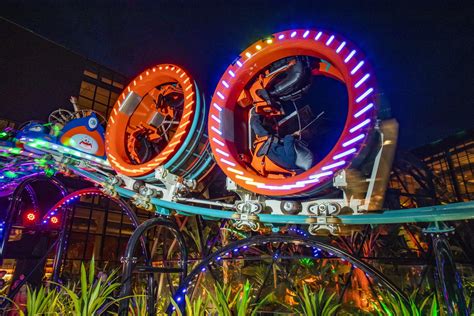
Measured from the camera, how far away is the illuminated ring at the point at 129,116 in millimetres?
3795

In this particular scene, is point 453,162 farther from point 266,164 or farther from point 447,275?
point 447,275

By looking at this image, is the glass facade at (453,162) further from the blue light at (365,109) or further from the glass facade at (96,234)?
the glass facade at (96,234)

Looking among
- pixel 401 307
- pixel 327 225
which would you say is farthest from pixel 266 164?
pixel 401 307

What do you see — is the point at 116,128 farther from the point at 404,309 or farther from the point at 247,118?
the point at 404,309

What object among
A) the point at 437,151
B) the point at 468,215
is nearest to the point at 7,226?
the point at 468,215

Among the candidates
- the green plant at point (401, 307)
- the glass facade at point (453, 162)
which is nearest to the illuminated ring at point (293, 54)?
the green plant at point (401, 307)

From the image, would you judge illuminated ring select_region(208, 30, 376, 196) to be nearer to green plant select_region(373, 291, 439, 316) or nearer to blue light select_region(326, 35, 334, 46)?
blue light select_region(326, 35, 334, 46)

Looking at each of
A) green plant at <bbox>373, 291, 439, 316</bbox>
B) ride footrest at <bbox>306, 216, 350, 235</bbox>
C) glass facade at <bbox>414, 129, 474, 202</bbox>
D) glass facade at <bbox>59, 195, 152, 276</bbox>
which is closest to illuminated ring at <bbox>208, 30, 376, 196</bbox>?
ride footrest at <bbox>306, 216, 350, 235</bbox>

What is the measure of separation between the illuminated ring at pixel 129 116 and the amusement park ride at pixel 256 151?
0.02 meters

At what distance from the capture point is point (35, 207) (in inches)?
326

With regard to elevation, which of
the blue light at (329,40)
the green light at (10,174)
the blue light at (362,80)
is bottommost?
the blue light at (362,80)

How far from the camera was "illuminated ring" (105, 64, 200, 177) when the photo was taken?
3795 millimetres

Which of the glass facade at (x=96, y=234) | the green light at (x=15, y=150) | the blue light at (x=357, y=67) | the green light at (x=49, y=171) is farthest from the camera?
the glass facade at (x=96, y=234)

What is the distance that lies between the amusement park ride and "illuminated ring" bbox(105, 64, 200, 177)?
0.06 feet
